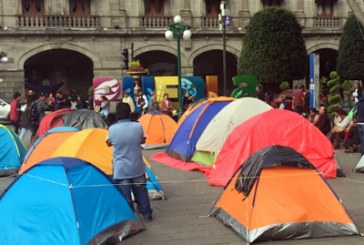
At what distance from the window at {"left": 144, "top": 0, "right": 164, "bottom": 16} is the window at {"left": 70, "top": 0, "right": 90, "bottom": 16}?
11.6 ft

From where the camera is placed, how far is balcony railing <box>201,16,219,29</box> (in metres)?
32.3

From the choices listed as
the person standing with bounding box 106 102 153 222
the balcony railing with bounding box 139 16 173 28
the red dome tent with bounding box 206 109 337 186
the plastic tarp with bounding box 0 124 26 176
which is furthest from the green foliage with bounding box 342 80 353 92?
the person standing with bounding box 106 102 153 222

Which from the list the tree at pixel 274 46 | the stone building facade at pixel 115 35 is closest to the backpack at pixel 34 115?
the stone building facade at pixel 115 35

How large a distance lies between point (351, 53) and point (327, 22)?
16.1 feet

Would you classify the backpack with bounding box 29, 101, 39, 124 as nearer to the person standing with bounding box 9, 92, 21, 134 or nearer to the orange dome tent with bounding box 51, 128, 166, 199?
the person standing with bounding box 9, 92, 21, 134

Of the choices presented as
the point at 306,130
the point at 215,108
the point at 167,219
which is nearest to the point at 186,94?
the point at 215,108

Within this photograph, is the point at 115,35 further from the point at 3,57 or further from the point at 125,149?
the point at 125,149

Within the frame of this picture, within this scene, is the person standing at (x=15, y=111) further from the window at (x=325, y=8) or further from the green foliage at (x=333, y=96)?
the window at (x=325, y=8)

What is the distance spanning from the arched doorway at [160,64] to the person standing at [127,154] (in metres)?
27.8

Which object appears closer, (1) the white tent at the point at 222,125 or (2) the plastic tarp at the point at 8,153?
(1) the white tent at the point at 222,125

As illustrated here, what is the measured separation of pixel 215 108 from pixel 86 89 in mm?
22792

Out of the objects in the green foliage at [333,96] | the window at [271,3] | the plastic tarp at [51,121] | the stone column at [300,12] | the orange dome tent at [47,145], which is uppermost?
the window at [271,3]

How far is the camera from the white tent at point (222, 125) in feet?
37.8

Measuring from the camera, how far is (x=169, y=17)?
→ 3194 centimetres
